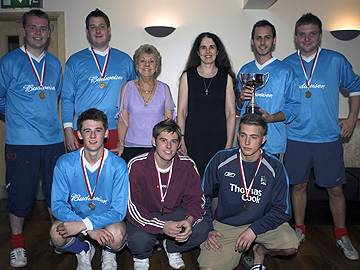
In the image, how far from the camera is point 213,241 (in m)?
2.61

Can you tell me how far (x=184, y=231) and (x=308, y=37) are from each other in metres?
1.79

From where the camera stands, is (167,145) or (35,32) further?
(35,32)

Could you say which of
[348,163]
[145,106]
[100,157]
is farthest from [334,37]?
[100,157]

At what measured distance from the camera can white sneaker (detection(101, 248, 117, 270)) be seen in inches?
112

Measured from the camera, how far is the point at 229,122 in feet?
10.1

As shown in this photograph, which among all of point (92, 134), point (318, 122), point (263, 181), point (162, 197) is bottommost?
point (162, 197)

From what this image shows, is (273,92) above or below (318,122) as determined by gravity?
above

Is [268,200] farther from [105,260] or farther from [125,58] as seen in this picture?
[125,58]

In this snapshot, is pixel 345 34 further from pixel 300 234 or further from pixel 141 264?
pixel 141 264

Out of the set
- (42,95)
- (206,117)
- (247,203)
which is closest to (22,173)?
(42,95)

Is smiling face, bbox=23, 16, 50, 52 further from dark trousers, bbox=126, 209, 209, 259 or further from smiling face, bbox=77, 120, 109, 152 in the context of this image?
dark trousers, bbox=126, 209, 209, 259

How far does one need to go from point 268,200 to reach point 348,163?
7.95 feet

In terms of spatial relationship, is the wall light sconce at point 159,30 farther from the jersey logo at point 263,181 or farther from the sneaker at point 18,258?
the sneaker at point 18,258

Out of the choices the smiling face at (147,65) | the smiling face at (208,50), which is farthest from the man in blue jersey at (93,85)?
the smiling face at (208,50)
